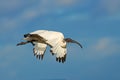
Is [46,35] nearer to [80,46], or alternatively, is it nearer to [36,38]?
[36,38]

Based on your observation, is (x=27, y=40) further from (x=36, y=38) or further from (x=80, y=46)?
(x=80, y=46)

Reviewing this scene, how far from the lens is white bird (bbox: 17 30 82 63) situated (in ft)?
109

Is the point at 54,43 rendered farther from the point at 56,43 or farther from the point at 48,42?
the point at 48,42

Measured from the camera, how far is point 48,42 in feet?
109

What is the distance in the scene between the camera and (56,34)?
111ft

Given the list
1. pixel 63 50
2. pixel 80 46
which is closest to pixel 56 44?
pixel 63 50

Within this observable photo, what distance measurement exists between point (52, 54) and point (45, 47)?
1.21 m

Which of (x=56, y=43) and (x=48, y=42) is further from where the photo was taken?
(x=56, y=43)

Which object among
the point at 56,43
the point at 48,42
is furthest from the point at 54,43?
the point at 48,42

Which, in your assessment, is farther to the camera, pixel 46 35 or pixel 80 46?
pixel 80 46

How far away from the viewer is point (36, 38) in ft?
111

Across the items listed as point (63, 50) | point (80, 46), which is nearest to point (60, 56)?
point (63, 50)

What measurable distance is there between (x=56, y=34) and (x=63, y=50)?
78 cm

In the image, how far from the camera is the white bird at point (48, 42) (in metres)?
33.3
